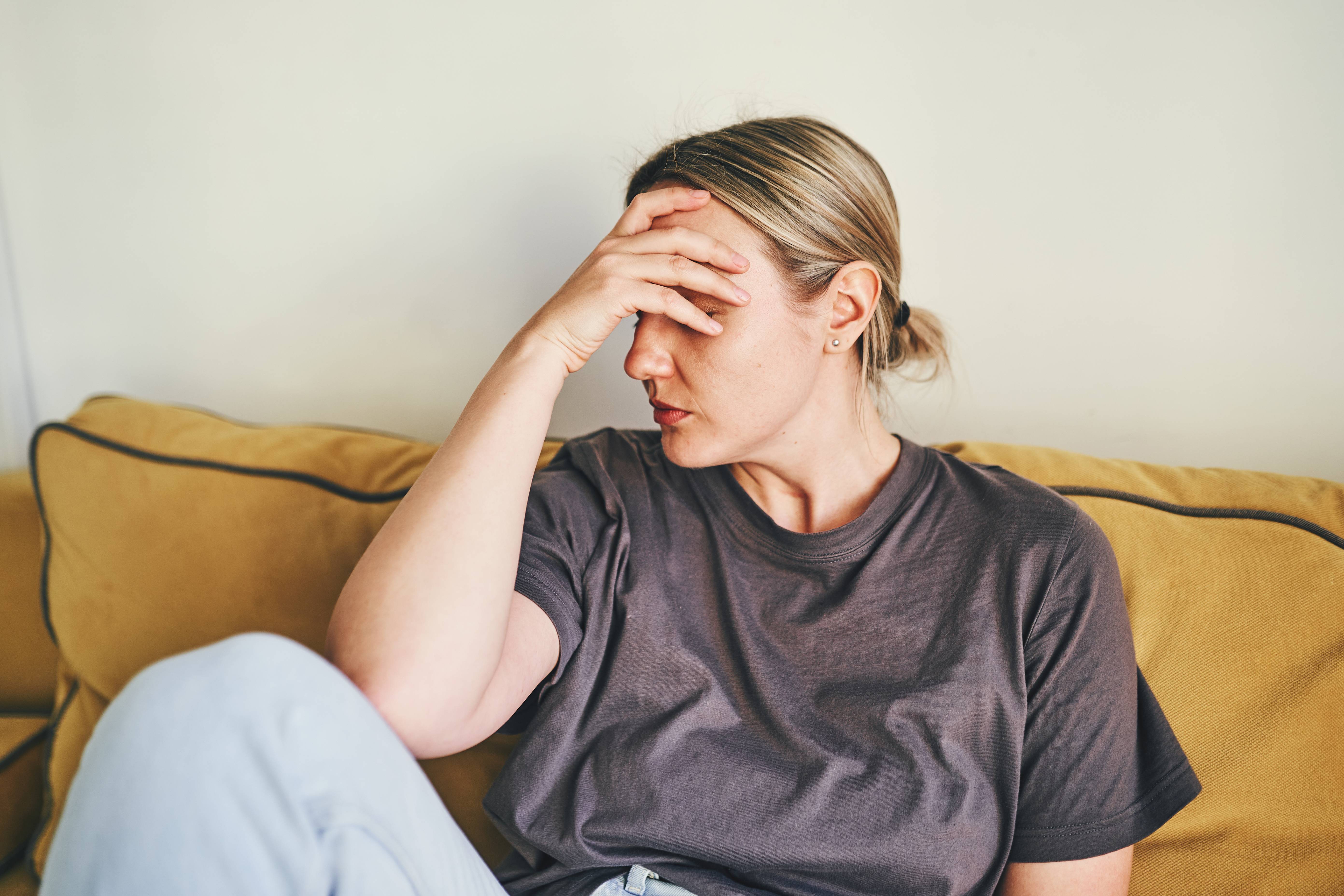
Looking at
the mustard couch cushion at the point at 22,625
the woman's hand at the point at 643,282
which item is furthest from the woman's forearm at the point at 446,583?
the mustard couch cushion at the point at 22,625

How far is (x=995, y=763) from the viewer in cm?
80

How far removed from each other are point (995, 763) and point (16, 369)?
6.74 feet

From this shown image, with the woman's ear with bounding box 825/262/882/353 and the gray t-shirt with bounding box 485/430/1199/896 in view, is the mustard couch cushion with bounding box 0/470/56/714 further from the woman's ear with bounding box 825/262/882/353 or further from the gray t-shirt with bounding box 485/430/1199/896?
the woman's ear with bounding box 825/262/882/353

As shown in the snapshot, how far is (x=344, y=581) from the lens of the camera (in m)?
1.09

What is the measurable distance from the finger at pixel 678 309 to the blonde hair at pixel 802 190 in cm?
11

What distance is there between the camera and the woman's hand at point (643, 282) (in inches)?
33.7

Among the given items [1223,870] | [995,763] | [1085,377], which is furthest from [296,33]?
[1223,870]

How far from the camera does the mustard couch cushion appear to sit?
1.34 meters

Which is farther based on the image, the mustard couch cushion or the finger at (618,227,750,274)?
the mustard couch cushion

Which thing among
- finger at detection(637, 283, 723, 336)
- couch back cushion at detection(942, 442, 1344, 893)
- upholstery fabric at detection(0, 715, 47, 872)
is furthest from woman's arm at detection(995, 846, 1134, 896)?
upholstery fabric at detection(0, 715, 47, 872)

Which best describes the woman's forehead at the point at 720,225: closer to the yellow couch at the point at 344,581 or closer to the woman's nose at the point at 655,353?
the woman's nose at the point at 655,353

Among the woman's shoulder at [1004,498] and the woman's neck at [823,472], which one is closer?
the woman's shoulder at [1004,498]

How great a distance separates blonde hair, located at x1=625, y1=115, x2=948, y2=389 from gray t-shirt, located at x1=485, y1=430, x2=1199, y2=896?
280mm

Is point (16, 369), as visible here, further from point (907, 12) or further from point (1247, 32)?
point (1247, 32)
